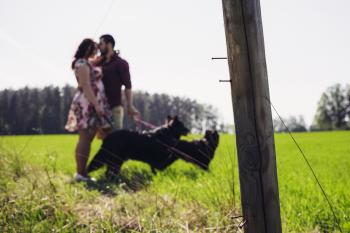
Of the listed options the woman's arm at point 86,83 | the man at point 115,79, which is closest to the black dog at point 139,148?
the man at point 115,79

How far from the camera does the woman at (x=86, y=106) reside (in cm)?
541

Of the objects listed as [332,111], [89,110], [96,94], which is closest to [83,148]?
[89,110]

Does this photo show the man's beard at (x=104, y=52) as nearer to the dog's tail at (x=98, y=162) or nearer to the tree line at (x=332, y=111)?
the dog's tail at (x=98, y=162)

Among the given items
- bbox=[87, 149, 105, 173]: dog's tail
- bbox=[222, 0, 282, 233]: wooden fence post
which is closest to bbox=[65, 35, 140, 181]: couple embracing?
bbox=[87, 149, 105, 173]: dog's tail

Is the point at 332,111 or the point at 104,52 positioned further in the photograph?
the point at 332,111

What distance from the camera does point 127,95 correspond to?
623 cm

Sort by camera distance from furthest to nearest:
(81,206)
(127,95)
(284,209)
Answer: (127,95), (81,206), (284,209)

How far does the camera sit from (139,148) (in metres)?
6.00

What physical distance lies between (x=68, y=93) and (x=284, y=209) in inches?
3137

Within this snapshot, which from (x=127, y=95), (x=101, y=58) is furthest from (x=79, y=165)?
(x=101, y=58)

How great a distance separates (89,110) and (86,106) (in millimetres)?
81

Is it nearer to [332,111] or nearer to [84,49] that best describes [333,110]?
[332,111]

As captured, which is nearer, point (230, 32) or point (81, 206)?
point (230, 32)

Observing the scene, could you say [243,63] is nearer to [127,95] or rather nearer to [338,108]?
[127,95]
